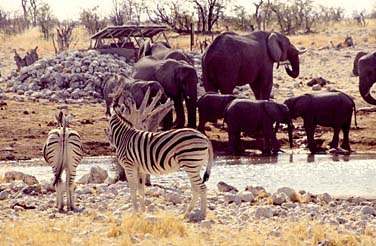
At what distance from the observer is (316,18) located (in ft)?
233

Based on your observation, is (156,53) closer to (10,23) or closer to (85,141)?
(85,141)

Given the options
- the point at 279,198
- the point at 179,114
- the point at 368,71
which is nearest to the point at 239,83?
the point at 179,114

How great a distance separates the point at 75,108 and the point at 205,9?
30.3 metres

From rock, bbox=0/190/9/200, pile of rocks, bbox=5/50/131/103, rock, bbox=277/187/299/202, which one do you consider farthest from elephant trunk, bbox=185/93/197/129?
rock, bbox=0/190/9/200

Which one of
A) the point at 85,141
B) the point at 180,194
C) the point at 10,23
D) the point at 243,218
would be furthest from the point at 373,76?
the point at 10,23

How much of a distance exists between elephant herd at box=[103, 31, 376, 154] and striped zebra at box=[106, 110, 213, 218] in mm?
5923

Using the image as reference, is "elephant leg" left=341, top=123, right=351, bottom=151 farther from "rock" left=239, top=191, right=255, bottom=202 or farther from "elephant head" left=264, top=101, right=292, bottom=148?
"rock" left=239, top=191, right=255, bottom=202

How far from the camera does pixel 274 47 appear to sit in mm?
27484

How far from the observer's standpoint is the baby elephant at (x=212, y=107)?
23094mm

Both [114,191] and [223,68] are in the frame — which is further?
[223,68]

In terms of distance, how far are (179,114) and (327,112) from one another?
377cm

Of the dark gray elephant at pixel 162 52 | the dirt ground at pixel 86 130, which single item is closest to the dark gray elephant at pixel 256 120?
the dirt ground at pixel 86 130

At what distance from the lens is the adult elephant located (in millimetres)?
25438

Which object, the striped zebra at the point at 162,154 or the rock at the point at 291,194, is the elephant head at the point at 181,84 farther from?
the striped zebra at the point at 162,154
